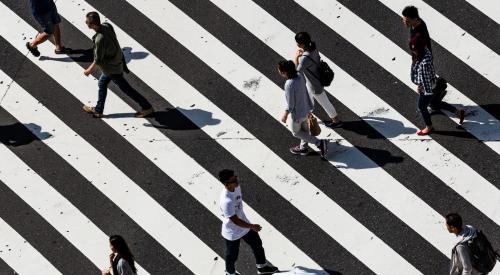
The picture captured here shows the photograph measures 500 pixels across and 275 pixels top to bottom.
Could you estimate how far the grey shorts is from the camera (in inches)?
689

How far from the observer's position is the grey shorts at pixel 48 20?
57.4ft

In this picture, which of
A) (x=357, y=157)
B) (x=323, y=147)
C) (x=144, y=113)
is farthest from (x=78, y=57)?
(x=357, y=157)

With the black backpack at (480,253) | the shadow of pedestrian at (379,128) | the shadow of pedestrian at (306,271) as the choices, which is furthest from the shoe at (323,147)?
the black backpack at (480,253)

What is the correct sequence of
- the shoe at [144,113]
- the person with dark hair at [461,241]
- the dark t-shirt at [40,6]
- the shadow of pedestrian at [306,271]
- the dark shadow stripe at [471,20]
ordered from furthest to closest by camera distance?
1. the dark t-shirt at [40,6]
2. the dark shadow stripe at [471,20]
3. the shoe at [144,113]
4. the shadow of pedestrian at [306,271]
5. the person with dark hair at [461,241]

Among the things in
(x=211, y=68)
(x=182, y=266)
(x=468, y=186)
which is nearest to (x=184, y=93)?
(x=211, y=68)

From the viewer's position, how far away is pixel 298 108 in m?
15.4

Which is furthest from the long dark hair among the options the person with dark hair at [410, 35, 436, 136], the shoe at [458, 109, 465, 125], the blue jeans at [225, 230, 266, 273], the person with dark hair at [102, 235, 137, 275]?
the shoe at [458, 109, 465, 125]

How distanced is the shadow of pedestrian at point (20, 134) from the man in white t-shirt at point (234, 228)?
3.90 metres

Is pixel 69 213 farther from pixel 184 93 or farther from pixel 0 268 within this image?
pixel 184 93

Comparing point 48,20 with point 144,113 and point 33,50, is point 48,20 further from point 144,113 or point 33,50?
point 144,113

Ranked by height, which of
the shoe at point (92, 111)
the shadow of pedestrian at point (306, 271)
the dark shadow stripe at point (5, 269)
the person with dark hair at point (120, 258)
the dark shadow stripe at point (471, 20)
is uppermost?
the dark shadow stripe at point (471, 20)

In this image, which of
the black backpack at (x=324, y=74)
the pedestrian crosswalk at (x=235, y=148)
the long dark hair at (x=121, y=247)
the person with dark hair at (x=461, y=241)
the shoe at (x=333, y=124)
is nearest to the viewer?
the person with dark hair at (x=461, y=241)

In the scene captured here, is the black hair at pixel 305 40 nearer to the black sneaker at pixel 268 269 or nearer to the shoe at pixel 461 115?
the shoe at pixel 461 115

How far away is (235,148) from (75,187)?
2310mm
